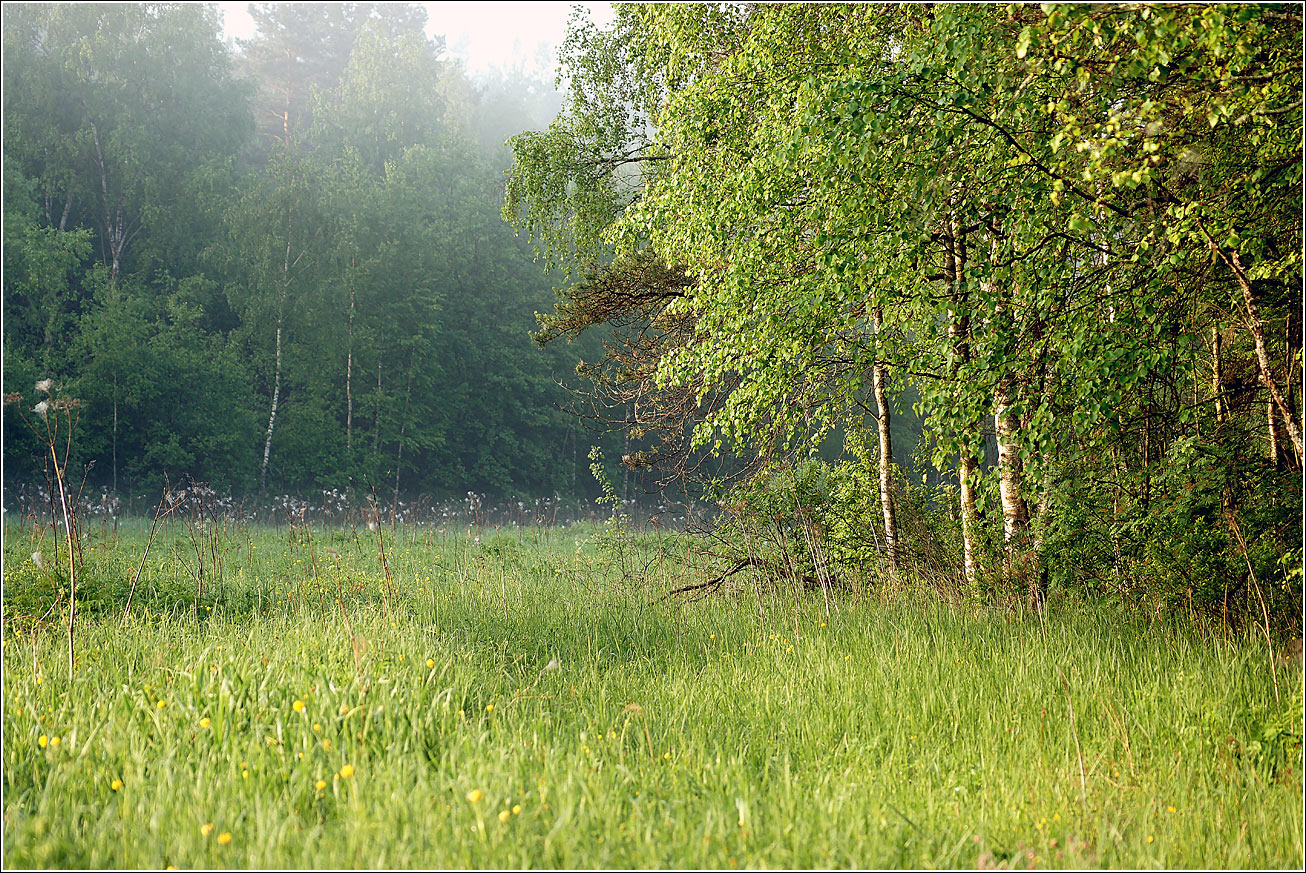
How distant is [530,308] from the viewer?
32750 mm

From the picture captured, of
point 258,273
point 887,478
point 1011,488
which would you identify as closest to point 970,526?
point 1011,488

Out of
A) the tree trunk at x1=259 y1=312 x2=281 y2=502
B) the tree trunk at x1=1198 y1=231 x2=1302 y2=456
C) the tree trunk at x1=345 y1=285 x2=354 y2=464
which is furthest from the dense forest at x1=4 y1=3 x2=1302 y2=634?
the tree trunk at x1=345 y1=285 x2=354 y2=464

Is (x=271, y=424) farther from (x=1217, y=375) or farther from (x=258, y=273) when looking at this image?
(x=1217, y=375)

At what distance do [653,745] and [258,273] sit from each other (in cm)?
2369

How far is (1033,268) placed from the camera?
520cm

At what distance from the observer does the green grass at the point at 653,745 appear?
267 cm

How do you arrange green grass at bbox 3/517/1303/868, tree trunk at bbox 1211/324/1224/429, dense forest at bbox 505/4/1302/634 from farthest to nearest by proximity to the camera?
tree trunk at bbox 1211/324/1224/429, dense forest at bbox 505/4/1302/634, green grass at bbox 3/517/1303/868

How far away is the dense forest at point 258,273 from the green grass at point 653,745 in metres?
12.6

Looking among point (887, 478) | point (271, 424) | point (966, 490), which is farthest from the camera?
point (271, 424)

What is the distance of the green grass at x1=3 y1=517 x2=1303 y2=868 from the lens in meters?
2.67

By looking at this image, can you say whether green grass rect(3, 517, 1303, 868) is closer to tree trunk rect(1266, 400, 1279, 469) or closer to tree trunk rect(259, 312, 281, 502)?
tree trunk rect(1266, 400, 1279, 469)

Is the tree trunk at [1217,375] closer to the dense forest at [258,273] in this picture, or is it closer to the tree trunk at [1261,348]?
the tree trunk at [1261,348]

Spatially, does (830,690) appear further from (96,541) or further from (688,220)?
(96,541)

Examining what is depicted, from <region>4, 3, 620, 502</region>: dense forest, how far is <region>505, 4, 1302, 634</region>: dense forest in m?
11.2
